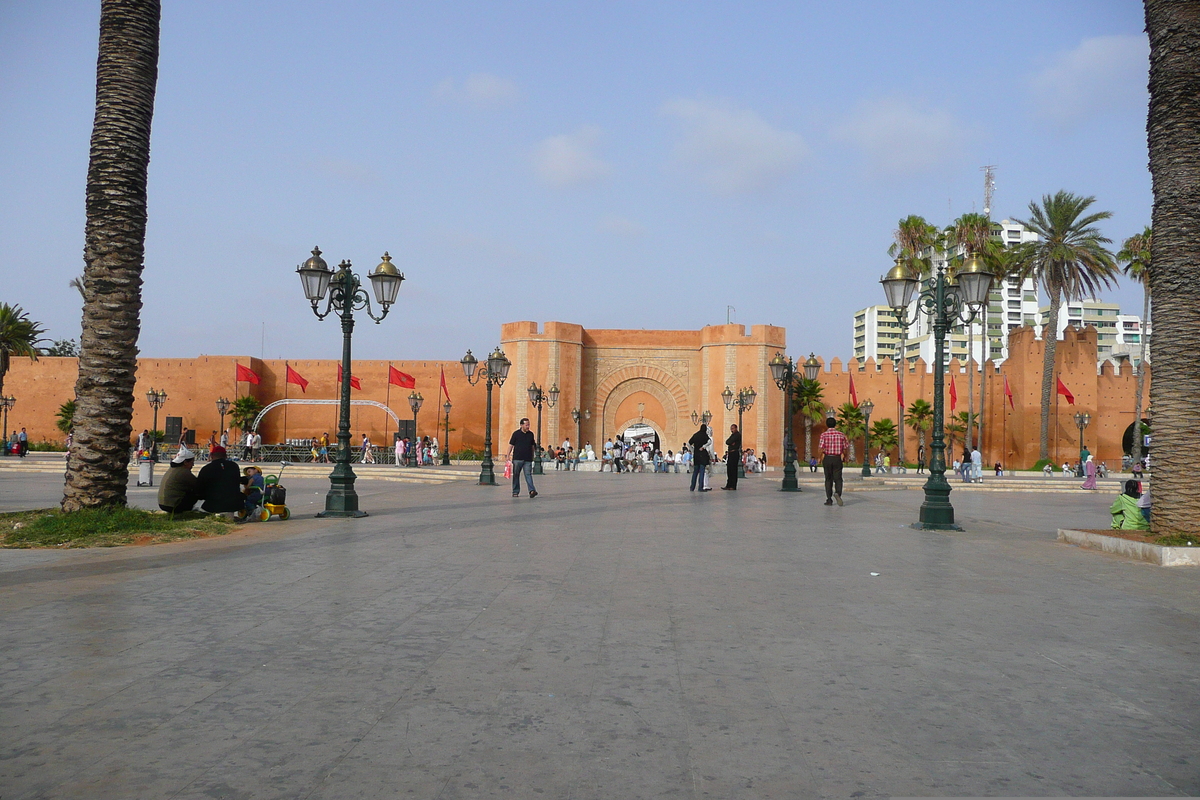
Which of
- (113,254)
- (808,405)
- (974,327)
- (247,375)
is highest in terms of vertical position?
(974,327)

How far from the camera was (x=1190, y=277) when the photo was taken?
7.61 m

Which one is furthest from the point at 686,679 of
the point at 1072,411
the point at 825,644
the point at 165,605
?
the point at 1072,411

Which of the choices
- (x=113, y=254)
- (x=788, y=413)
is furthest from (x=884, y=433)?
(x=113, y=254)

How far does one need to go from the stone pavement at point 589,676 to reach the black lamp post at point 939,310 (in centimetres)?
270

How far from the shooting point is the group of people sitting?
360 inches

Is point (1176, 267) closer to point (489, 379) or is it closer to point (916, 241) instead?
point (489, 379)

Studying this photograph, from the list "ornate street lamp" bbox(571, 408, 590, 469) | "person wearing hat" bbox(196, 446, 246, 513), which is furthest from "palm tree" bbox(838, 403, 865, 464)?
"person wearing hat" bbox(196, 446, 246, 513)

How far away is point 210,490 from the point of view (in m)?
9.34

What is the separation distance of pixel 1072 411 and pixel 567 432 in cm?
2328

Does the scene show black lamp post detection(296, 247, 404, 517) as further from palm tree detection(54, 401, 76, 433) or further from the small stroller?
palm tree detection(54, 401, 76, 433)

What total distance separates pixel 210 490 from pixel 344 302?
3192 mm

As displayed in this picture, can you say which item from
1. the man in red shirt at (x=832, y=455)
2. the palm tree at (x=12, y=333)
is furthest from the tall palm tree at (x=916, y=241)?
the palm tree at (x=12, y=333)

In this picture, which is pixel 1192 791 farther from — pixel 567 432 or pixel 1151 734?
pixel 567 432

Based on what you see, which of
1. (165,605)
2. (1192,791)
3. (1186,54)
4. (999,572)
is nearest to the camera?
(1192,791)
